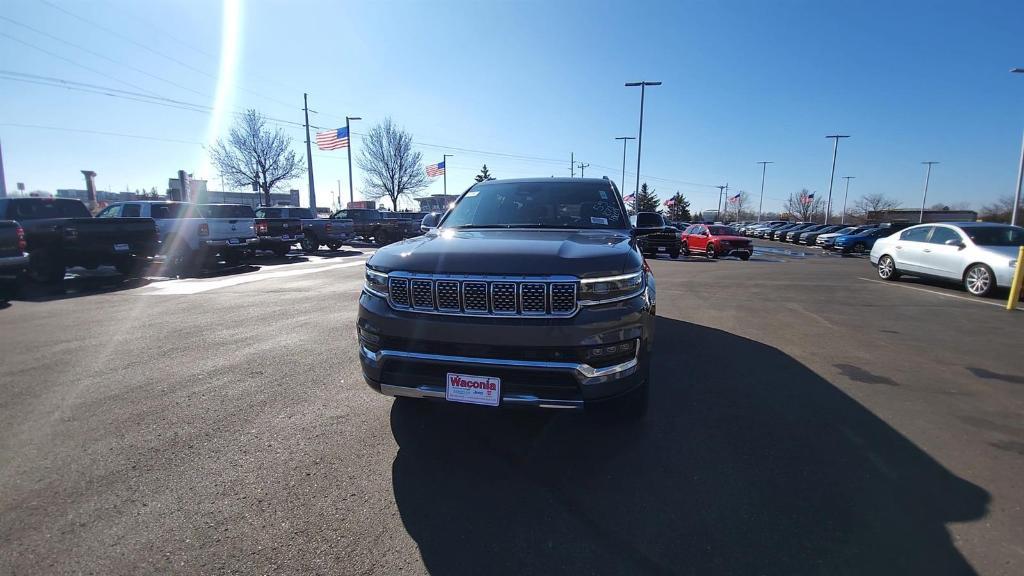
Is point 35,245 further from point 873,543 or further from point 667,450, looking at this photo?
point 873,543

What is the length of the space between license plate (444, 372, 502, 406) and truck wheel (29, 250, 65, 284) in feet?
43.1

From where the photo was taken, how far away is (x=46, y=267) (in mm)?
10805

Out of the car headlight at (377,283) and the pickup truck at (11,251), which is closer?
the car headlight at (377,283)

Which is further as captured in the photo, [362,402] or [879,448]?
[362,402]

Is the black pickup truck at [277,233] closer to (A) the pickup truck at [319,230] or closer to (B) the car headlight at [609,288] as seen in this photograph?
(A) the pickup truck at [319,230]

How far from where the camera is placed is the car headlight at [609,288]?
8.89 feet

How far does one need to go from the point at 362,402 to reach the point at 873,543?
142 inches

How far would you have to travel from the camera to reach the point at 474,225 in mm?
4223

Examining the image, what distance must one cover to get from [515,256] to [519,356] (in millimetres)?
615

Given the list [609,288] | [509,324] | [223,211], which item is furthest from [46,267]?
[609,288]

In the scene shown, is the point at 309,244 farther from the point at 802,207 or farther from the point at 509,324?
the point at 802,207

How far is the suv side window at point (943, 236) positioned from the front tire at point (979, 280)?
78cm

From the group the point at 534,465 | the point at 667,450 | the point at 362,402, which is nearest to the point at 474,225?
the point at 362,402

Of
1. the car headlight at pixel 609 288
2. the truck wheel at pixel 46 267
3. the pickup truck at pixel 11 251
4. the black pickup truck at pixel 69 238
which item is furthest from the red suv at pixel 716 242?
the pickup truck at pixel 11 251
